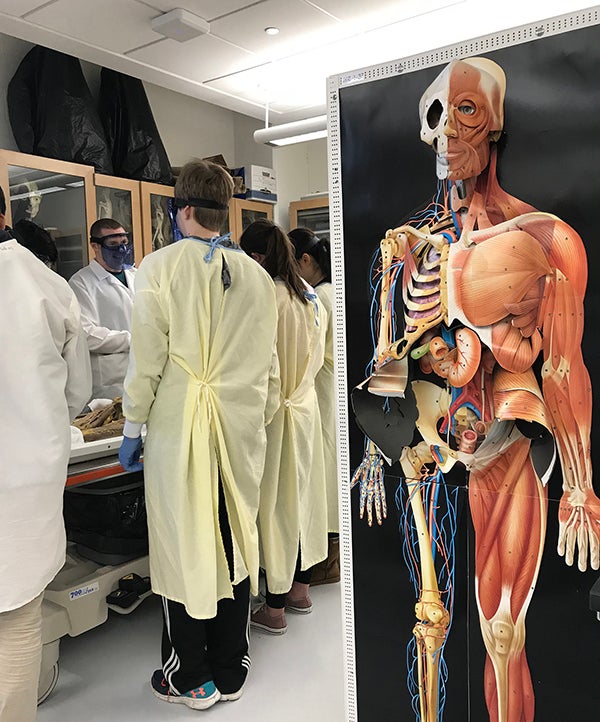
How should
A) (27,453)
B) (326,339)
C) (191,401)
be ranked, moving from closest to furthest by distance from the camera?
(27,453) → (191,401) → (326,339)

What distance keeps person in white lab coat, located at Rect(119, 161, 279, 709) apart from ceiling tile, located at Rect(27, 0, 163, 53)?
1640mm

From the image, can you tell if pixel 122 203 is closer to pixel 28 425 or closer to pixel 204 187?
pixel 204 187

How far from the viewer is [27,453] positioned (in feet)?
5.87

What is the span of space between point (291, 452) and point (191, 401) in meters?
0.64

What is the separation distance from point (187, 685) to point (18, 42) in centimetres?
377

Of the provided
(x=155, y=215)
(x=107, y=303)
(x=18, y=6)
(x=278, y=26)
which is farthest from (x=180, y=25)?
(x=107, y=303)

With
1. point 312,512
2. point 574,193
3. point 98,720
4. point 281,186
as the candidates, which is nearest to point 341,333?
point 574,193

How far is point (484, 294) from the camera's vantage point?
1.52m

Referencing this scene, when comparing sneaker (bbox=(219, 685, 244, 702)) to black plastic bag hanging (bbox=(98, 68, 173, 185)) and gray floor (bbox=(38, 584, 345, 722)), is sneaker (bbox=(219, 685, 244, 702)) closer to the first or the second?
gray floor (bbox=(38, 584, 345, 722))

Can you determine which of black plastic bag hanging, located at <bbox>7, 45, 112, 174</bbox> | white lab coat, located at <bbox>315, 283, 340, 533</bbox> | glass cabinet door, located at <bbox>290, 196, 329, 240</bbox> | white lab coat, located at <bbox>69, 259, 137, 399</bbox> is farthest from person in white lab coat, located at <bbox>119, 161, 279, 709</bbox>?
glass cabinet door, located at <bbox>290, 196, 329, 240</bbox>

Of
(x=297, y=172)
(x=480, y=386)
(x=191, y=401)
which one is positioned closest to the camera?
(x=480, y=386)

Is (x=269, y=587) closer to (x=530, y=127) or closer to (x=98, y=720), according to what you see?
(x=98, y=720)

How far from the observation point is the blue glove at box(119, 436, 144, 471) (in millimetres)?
2229

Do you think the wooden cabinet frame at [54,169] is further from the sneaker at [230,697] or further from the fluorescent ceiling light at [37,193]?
the sneaker at [230,697]
